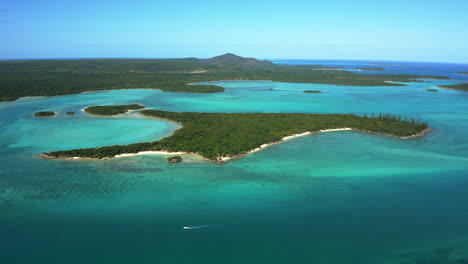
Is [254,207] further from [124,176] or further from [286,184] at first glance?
[124,176]

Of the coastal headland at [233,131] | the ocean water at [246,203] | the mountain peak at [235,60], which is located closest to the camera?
the ocean water at [246,203]

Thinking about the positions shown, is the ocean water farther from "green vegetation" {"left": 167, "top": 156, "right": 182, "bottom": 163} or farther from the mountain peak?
the mountain peak

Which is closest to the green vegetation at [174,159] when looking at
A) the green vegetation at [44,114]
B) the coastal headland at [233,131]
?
the coastal headland at [233,131]

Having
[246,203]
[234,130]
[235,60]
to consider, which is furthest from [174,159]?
[235,60]

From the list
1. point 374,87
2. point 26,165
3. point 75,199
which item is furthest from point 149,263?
point 374,87

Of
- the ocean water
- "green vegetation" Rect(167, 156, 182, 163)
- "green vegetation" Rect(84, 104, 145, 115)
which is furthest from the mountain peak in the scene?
"green vegetation" Rect(167, 156, 182, 163)

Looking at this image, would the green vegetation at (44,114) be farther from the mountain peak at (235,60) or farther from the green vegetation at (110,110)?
the mountain peak at (235,60)
